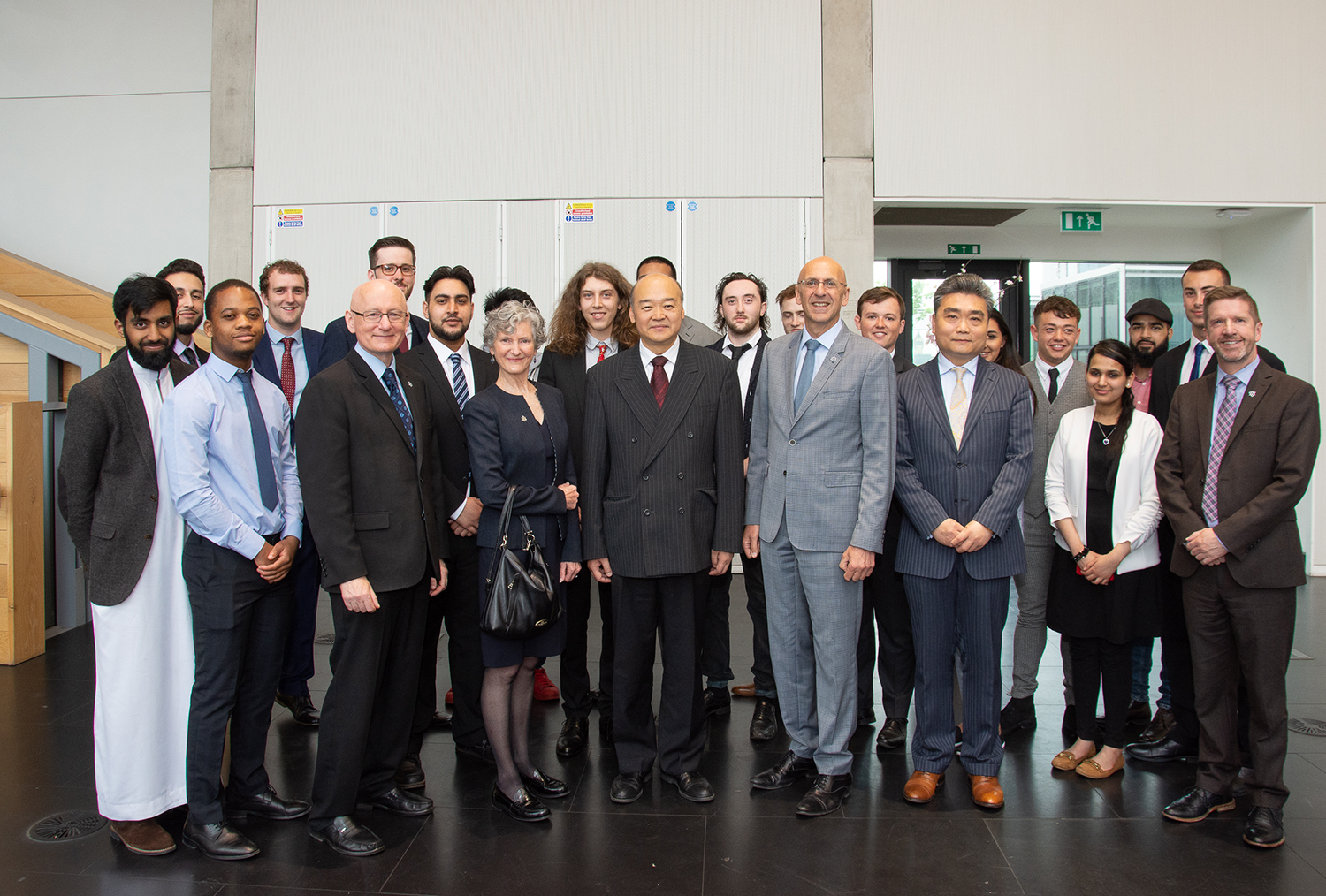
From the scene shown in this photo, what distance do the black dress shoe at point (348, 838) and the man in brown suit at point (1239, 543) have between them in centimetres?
276

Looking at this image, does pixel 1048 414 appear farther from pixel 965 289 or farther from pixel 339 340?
pixel 339 340

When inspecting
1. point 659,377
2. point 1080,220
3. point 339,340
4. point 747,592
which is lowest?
point 747,592

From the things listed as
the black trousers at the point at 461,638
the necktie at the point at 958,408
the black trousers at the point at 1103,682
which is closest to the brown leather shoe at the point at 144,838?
the black trousers at the point at 461,638

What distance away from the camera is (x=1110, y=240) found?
28.8ft

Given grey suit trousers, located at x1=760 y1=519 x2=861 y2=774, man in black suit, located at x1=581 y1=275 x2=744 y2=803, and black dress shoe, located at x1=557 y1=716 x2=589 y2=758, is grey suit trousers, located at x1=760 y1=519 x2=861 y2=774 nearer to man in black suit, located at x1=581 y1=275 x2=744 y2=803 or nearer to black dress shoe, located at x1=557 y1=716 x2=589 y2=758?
man in black suit, located at x1=581 y1=275 x2=744 y2=803

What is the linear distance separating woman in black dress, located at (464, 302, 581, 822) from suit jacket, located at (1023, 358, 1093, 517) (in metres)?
2.01

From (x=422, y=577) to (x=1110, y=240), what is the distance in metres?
8.26

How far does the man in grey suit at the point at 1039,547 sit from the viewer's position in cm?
378

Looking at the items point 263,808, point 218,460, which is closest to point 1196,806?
point 263,808

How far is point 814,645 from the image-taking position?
10.9 ft

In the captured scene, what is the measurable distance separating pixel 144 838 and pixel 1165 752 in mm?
3871

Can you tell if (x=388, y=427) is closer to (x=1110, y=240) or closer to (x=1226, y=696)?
(x=1226, y=696)

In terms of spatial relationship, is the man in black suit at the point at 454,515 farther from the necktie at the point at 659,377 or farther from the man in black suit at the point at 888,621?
the man in black suit at the point at 888,621

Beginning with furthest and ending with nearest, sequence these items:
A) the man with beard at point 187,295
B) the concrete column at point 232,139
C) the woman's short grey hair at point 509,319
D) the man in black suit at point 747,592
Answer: the concrete column at point 232,139, the man in black suit at point 747,592, the man with beard at point 187,295, the woman's short grey hair at point 509,319
